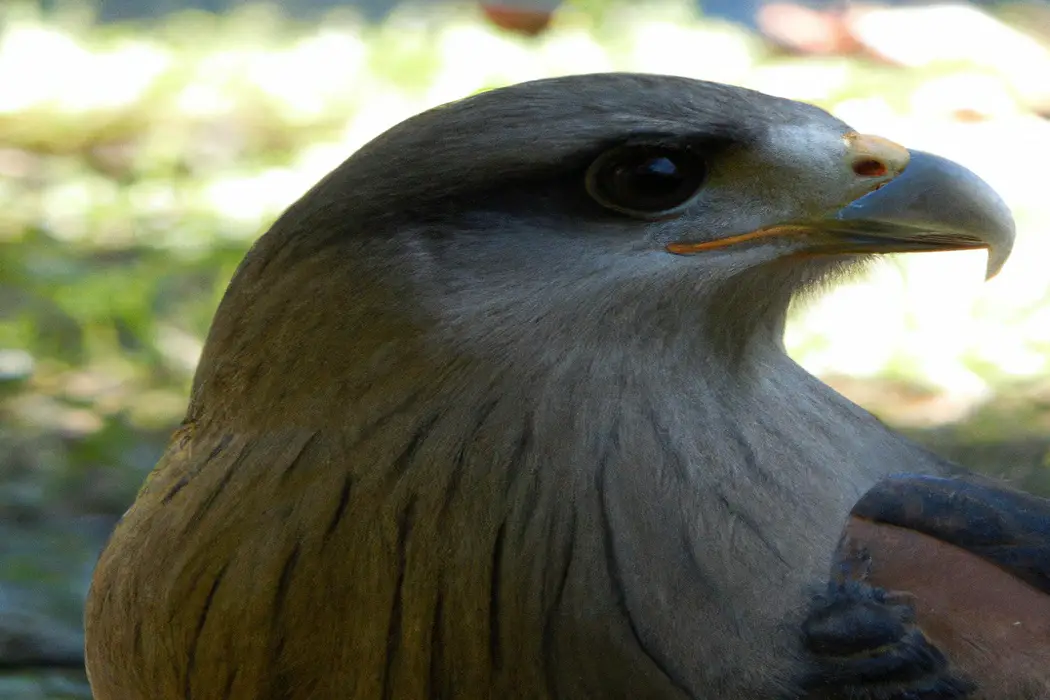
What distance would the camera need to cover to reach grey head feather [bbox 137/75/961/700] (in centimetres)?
185

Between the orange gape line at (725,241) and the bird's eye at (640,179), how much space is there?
0.05 metres

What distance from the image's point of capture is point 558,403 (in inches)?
74.1

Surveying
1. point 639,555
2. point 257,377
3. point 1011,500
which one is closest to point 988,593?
point 1011,500

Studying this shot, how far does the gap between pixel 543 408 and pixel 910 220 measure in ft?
1.77

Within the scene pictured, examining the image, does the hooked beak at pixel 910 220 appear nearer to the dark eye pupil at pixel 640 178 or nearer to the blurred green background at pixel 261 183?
the dark eye pupil at pixel 640 178

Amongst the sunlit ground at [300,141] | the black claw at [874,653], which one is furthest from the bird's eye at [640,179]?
the sunlit ground at [300,141]

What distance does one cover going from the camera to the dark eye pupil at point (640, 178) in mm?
1903

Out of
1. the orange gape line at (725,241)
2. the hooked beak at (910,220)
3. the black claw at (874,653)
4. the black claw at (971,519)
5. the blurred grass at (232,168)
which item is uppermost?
the blurred grass at (232,168)

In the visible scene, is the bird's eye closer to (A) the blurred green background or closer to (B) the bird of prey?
(B) the bird of prey

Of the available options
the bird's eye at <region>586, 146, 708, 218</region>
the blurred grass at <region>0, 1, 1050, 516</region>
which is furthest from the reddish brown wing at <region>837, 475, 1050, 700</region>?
the blurred grass at <region>0, 1, 1050, 516</region>

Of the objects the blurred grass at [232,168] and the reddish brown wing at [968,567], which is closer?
the reddish brown wing at [968,567]

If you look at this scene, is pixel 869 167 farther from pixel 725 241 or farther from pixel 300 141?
pixel 300 141

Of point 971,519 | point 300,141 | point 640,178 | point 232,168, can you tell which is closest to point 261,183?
point 232,168

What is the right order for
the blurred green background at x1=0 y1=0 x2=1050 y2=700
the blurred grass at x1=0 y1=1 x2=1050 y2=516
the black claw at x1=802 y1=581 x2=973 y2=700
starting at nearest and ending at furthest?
the black claw at x1=802 y1=581 x2=973 y2=700
the blurred green background at x1=0 y1=0 x2=1050 y2=700
the blurred grass at x1=0 y1=1 x2=1050 y2=516
